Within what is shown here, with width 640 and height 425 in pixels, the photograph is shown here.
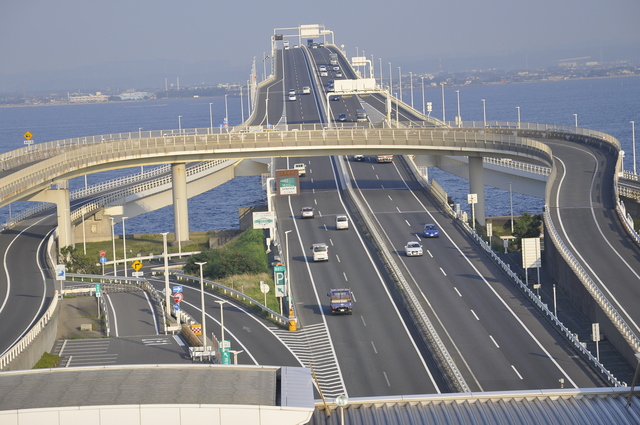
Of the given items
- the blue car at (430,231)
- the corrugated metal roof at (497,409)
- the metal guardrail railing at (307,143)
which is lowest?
the blue car at (430,231)

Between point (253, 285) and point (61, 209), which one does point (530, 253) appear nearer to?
point (253, 285)

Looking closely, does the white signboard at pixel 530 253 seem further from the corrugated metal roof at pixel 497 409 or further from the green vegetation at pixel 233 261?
the corrugated metal roof at pixel 497 409

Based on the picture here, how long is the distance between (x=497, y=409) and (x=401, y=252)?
4652 centimetres

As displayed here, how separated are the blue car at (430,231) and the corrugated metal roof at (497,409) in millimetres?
49762

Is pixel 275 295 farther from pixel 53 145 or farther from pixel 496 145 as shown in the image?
pixel 53 145

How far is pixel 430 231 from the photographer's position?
259 feet

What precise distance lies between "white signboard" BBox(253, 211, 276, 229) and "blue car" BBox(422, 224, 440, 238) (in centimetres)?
1224

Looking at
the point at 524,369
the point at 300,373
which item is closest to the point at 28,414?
the point at 300,373

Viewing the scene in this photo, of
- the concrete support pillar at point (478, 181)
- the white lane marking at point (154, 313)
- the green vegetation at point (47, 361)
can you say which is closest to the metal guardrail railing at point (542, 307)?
the concrete support pillar at point (478, 181)

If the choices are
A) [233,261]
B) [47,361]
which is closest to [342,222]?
[233,261]

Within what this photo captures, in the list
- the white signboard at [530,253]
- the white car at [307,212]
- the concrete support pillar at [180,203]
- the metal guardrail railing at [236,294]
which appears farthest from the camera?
the concrete support pillar at [180,203]

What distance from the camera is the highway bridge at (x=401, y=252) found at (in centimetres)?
5119

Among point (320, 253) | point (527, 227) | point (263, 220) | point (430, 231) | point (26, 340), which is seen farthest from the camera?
point (263, 220)

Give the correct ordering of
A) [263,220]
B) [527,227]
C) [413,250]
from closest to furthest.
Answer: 1. [413,250]
2. [527,227]
3. [263,220]
